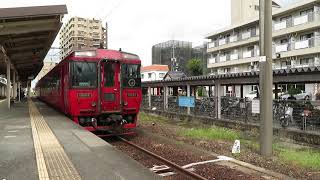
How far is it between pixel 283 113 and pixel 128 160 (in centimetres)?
939

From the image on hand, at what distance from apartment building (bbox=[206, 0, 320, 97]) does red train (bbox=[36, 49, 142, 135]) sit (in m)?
22.5

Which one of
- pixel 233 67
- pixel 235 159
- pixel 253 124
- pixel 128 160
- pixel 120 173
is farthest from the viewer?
pixel 233 67

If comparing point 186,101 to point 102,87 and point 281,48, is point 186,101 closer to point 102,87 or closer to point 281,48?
point 102,87

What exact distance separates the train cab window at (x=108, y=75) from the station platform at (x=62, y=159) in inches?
99.5

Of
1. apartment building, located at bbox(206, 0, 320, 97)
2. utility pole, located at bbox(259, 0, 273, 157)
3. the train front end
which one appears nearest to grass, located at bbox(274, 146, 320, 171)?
utility pole, located at bbox(259, 0, 273, 157)

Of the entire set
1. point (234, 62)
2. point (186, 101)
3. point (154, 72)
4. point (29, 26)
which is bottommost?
point (186, 101)

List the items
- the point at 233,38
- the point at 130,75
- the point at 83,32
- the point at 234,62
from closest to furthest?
the point at 130,75, the point at 83,32, the point at 234,62, the point at 233,38

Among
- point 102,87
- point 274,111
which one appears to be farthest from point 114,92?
point 274,111

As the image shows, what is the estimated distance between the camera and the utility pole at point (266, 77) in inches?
433

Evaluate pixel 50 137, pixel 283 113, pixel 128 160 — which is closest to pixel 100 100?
pixel 50 137

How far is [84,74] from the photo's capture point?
13602 millimetres

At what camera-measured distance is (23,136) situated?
37.5 ft

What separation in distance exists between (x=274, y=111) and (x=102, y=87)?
7038 mm

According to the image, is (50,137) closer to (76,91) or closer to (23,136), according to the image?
(23,136)
